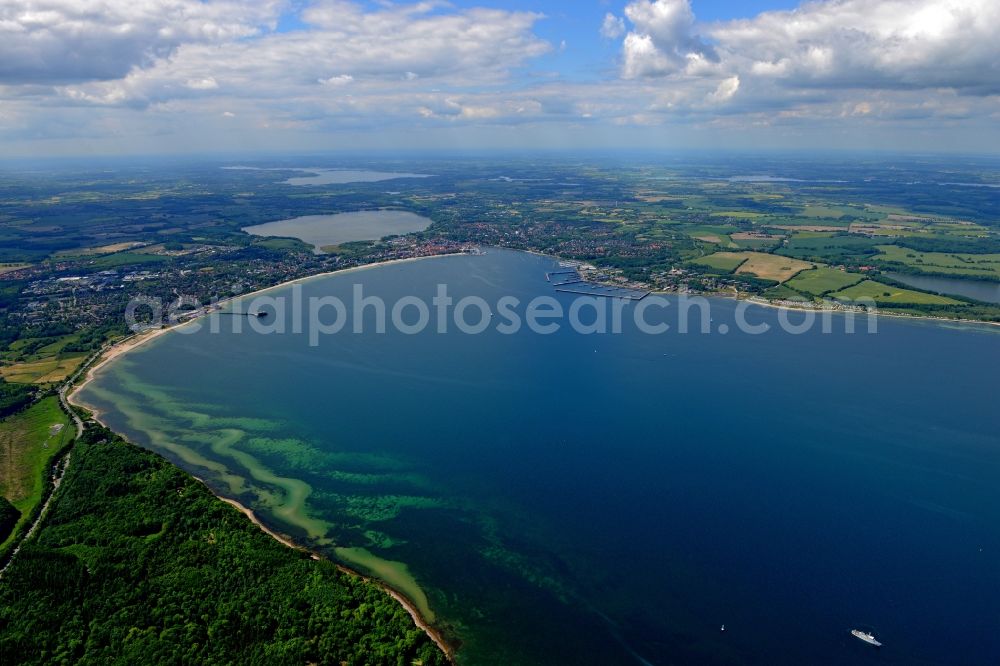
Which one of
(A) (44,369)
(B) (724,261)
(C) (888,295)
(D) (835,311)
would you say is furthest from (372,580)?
(B) (724,261)

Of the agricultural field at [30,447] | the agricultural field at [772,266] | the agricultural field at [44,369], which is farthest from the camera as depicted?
the agricultural field at [772,266]

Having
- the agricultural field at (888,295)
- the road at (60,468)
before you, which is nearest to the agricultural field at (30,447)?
the road at (60,468)

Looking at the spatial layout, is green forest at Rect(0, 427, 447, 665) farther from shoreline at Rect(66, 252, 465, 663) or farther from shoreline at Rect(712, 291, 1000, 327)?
shoreline at Rect(712, 291, 1000, 327)

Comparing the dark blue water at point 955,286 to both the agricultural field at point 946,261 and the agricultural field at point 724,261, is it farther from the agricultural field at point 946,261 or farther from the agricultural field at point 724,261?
the agricultural field at point 724,261

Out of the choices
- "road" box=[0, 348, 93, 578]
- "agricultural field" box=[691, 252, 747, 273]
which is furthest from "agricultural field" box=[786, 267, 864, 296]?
"road" box=[0, 348, 93, 578]

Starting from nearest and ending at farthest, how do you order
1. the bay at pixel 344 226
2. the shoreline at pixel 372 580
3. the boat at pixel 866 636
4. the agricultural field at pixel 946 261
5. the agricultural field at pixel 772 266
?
the boat at pixel 866 636 < the shoreline at pixel 372 580 < the agricultural field at pixel 772 266 < the agricultural field at pixel 946 261 < the bay at pixel 344 226

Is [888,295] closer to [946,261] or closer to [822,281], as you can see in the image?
[822,281]

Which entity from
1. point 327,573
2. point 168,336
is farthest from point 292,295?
point 327,573
